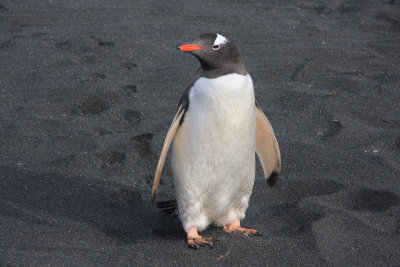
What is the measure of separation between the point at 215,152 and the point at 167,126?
4.38 ft

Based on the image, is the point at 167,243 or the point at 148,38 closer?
the point at 167,243

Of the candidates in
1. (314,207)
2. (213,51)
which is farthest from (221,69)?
(314,207)

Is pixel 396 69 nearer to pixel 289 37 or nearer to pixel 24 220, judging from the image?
pixel 289 37

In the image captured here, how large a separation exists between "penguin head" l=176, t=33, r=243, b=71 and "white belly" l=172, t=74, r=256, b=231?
8 cm

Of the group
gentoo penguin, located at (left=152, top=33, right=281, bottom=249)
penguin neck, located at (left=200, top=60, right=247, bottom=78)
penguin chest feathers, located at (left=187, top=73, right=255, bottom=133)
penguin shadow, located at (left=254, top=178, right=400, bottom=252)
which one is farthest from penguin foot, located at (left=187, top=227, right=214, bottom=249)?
penguin neck, located at (left=200, top=60, right=247, bottom=78)

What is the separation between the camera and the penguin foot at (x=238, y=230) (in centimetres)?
308

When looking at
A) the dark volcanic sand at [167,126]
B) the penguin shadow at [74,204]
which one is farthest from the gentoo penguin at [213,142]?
the penguin shadow at [74,204]

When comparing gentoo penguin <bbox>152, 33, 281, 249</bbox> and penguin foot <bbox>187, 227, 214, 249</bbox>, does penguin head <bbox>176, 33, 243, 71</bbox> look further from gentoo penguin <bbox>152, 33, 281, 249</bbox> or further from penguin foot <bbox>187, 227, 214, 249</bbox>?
penguin foot <bbox>187, 227, 214, 249</bbox>

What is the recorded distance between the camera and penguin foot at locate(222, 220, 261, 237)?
3.08 metres

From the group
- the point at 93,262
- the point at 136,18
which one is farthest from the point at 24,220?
the point at 136,18

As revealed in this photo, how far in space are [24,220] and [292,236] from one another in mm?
1510

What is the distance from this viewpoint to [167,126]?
421 centimetres

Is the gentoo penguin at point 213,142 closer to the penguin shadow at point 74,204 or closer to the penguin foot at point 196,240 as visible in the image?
the penguin foot at point 196,240

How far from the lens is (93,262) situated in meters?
2.64
